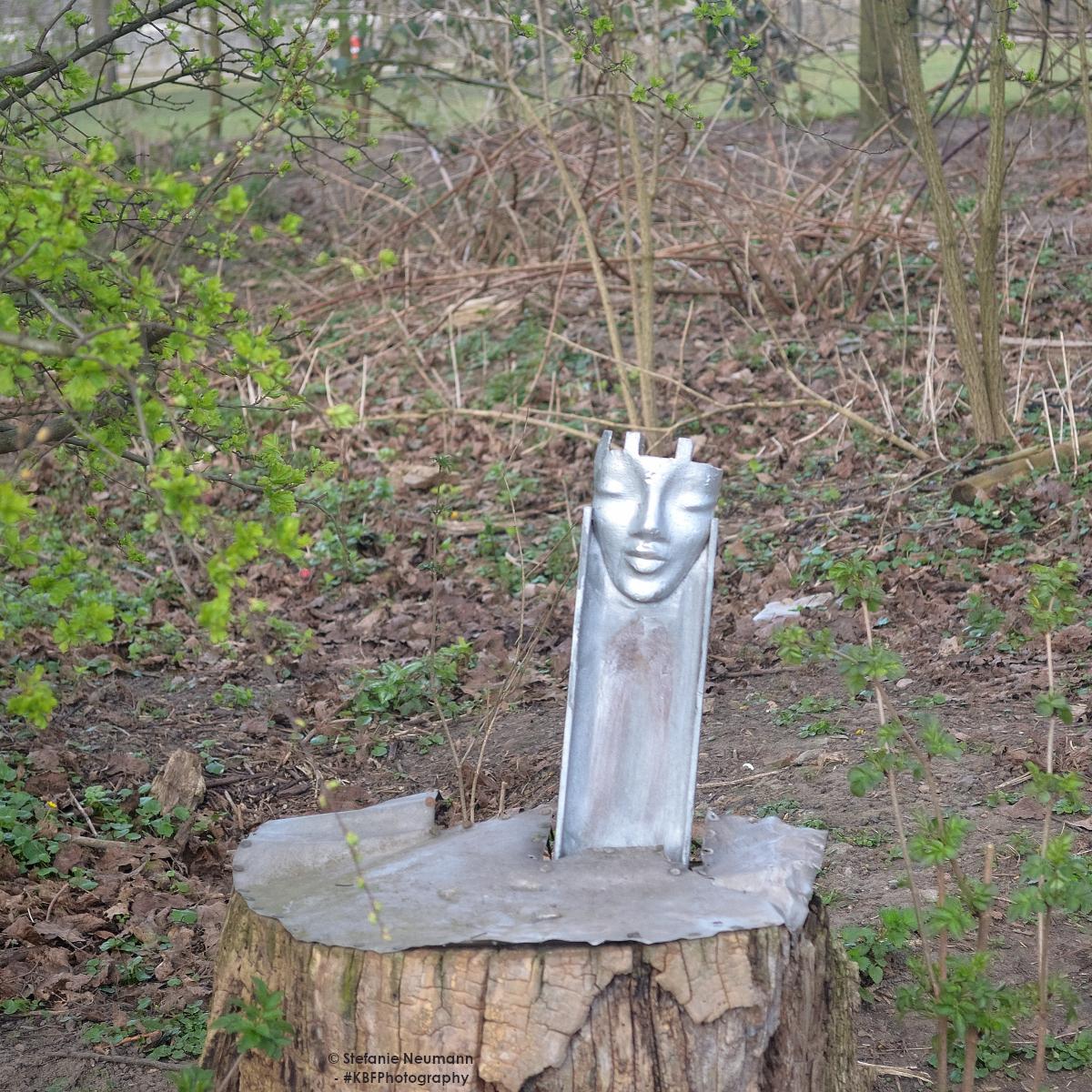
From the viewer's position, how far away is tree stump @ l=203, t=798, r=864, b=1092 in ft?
7.88

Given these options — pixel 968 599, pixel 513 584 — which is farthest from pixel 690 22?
pixel 968 599

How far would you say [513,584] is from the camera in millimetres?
6641

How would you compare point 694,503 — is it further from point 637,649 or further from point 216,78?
point 216,78

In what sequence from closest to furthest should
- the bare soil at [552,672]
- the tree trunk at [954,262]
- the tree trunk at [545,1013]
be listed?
the tree trunk at [545,1013] < the bare soil at [552,672] < the tree trunk at [954,262]

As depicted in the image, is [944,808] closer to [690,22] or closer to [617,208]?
[617,208]

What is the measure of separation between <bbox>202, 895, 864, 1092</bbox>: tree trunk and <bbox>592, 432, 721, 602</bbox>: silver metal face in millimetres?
881

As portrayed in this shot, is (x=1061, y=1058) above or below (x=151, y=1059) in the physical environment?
above

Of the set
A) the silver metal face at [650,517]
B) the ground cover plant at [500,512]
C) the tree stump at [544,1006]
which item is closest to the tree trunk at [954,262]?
the ground cover plant at [500,512]

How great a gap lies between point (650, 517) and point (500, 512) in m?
4.61

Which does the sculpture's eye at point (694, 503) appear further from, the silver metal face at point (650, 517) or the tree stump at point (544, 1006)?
the tree stump at point (544, 1006)

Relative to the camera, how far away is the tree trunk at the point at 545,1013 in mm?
2400

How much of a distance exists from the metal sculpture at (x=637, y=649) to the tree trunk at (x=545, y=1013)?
0.55 m

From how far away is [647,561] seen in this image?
300 cm

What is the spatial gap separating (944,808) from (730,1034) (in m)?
1.89
